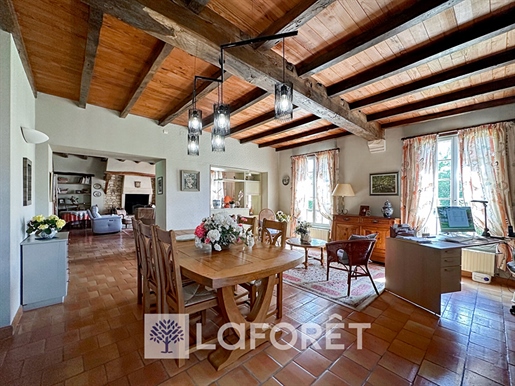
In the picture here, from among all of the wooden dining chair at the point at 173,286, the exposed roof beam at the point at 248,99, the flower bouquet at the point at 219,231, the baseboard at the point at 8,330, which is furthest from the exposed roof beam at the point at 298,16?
the baseboard at the point at 8,330

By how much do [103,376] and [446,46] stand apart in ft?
12.6

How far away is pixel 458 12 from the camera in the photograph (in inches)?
71.2

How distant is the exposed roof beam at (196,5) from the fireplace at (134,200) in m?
10.6

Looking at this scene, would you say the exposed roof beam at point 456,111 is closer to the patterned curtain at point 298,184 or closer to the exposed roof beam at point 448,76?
the exposed roof beam at point 448,76

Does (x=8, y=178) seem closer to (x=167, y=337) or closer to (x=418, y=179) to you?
(x=167, y=337)

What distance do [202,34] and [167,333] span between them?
8.21ft

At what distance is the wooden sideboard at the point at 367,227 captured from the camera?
4.16 m

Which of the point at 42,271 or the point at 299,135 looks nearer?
the point at 42,271

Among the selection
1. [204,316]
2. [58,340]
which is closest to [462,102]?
[204,316]

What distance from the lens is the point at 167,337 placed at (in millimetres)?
1955

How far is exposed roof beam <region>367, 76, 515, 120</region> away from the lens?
277cm

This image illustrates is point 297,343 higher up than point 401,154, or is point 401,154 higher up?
point 401,154

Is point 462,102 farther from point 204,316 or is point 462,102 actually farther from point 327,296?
point 204,316

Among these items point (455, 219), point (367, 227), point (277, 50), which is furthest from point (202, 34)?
point (367, 227)
